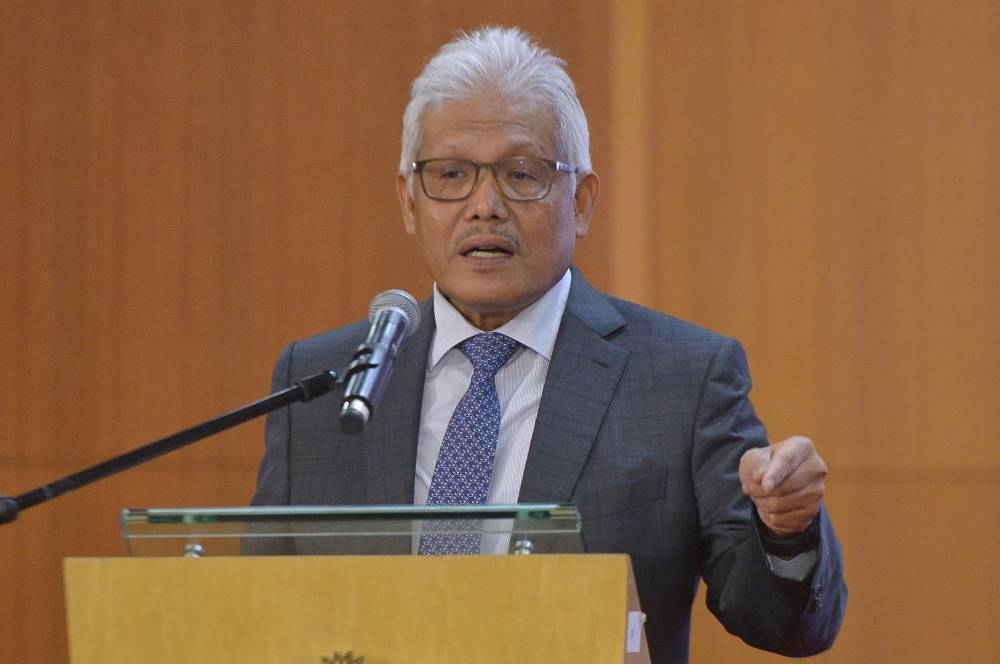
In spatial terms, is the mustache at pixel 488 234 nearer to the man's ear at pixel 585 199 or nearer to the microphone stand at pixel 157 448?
the man's ear at pixel 585 199

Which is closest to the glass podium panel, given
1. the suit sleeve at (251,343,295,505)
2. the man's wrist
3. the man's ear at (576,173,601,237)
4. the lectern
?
the lectern

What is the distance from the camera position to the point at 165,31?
3.54 metres

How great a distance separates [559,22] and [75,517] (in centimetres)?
169

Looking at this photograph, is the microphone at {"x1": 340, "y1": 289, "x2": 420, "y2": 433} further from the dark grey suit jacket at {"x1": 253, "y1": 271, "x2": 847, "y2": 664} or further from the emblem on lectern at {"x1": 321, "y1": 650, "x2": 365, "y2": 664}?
the dark grey suit jacket at {"x1": 253, "y1": 271, "x2": 847, "y2": 664}

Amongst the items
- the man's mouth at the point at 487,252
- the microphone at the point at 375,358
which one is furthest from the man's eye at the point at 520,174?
the microphone at the point at 375,358

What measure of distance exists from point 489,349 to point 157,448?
884 millimetres

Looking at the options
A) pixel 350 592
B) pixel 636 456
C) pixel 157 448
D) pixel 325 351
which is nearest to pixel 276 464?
pixel 325 351

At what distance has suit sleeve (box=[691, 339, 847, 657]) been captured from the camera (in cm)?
185

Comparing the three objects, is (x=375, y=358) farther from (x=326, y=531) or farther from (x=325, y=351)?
(x=325, y=351)

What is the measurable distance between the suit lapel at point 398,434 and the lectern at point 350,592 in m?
0.71

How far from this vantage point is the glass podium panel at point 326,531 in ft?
4.50

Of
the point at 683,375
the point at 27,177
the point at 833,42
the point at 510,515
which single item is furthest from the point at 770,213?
the point at 510,515

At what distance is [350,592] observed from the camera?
4.46 ft

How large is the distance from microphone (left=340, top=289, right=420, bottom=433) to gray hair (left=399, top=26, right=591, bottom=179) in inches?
27.4
